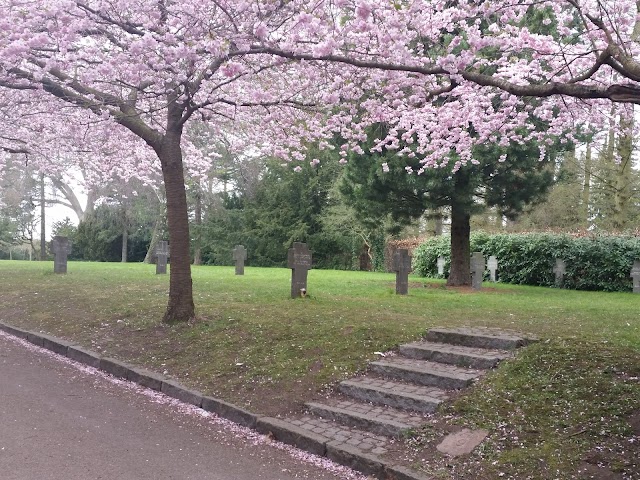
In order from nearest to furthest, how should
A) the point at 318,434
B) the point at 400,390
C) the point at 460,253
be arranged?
the point at 318,434 → the point at 400,390 → the point at 460,253

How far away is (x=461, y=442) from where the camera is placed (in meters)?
4.64

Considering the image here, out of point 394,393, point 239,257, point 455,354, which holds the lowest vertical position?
point 394,393

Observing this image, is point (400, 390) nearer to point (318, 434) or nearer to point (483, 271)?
point (318, 434)

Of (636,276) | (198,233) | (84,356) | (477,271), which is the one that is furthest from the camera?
(198,233)

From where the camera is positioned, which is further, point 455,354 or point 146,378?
point 146,378

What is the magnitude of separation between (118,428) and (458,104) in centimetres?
728

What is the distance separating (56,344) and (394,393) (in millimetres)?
6019

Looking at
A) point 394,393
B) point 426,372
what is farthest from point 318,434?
point 426,372

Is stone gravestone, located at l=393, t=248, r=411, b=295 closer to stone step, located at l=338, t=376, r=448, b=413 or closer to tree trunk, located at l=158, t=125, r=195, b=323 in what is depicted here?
tree trunk, located at l=158, t=125, r=195, b=323

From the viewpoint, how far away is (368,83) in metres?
8.81

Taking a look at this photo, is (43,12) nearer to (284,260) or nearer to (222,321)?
(222,321)

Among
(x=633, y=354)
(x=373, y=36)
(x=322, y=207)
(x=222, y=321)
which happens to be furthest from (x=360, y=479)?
(x=322, y=207)

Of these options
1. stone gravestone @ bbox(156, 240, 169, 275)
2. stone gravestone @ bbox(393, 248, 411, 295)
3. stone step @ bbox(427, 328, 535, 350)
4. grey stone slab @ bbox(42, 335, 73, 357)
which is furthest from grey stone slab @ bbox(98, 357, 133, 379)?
stone gravestone @ bbox(156, 240, 169, 275)

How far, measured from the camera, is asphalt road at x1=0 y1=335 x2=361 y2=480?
426cm
